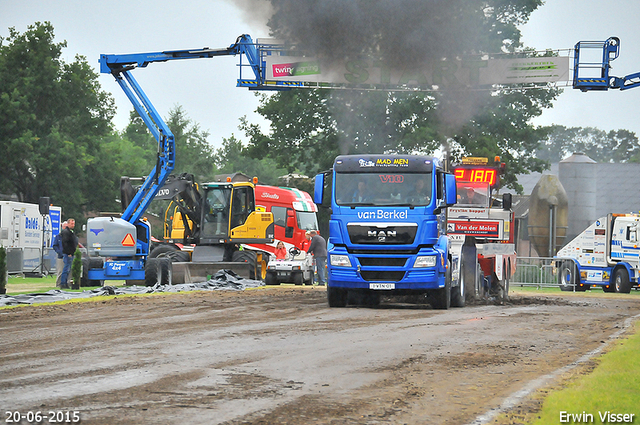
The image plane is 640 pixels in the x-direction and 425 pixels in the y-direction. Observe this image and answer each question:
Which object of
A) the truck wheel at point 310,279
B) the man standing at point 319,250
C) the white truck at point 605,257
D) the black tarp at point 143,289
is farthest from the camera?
the white truck at point 605,257

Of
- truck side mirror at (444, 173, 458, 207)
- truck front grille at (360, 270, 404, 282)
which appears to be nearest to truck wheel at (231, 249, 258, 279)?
Result: truck front grille at (360, 270, 404, 282)

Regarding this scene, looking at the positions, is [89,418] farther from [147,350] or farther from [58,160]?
[58,160]

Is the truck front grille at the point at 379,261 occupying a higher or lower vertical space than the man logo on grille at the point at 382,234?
lower

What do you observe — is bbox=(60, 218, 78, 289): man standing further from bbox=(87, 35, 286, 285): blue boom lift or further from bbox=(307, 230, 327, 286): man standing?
bbox=(307, 230, 327, 286): man standing

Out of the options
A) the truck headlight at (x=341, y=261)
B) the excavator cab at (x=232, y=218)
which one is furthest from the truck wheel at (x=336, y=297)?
the excavator cab at (x=232, y=218)

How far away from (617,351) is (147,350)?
5.83 meters

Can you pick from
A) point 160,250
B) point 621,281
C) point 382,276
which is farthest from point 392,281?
point 621,281

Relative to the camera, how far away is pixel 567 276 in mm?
36062

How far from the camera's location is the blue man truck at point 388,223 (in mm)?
16375

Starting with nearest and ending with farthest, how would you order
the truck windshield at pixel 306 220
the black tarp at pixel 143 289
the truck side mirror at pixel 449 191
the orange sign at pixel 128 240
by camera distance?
the truck side mirror at pixel 449 191, the black tarp at pixel 143 289, the orange sign at pixel 128 240, the truck windshield at pixel 306 220

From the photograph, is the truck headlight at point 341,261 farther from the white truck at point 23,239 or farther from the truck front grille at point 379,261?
the white truck at point 23,239

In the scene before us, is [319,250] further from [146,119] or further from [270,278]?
[146,119]

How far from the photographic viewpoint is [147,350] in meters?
9.51

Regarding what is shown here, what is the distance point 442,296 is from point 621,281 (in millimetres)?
19557
